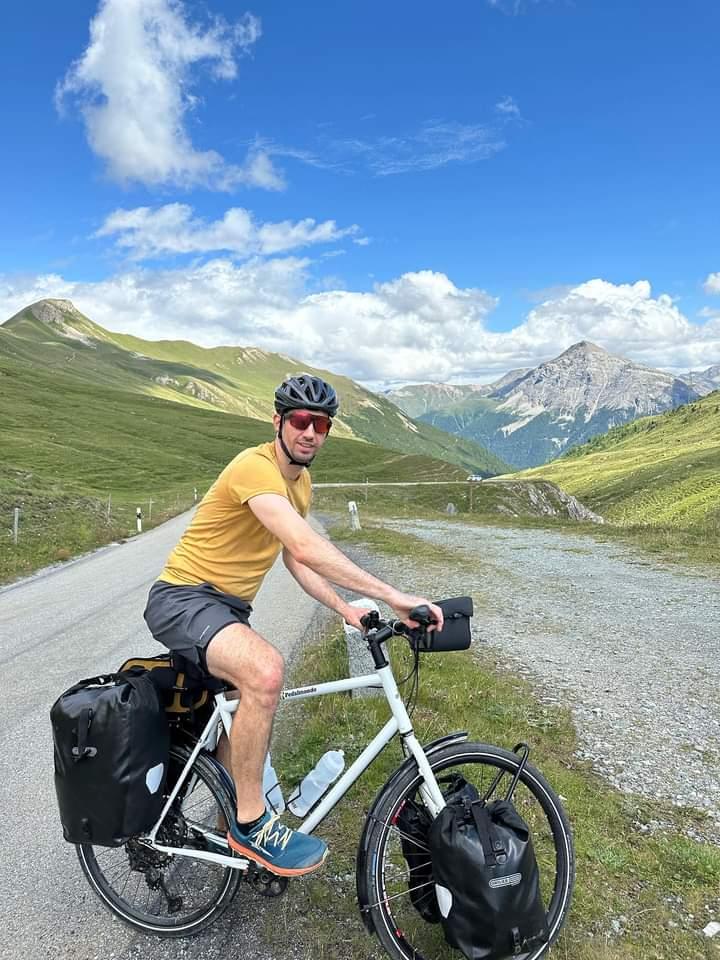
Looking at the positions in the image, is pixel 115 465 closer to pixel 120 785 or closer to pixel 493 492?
pixel 493 492

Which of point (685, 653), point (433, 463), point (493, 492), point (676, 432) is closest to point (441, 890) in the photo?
point (685, 653)

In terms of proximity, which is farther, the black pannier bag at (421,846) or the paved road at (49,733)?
the paved road at (49,733)

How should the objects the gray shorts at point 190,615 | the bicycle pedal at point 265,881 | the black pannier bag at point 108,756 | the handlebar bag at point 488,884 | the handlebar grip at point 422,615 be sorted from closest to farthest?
the handlebar bag at point 488,884 < the handlebar grip at point 422,615 < the black pannier bag at point 108,756 < the gray shorts at point 190,615 < the bicycle pedal at point 265,881

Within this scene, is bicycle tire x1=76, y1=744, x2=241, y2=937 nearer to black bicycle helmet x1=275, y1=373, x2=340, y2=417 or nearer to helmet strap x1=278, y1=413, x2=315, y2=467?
helmet strap x1=278, y1=413, x2=315, y2=467

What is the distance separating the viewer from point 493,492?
5928 centimetres

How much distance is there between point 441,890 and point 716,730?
496 centimetres

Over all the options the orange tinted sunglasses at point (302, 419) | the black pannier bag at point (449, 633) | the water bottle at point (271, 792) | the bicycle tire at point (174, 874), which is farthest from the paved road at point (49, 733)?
the orange tinted sunglasses at point (302, 419)

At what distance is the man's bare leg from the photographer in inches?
139

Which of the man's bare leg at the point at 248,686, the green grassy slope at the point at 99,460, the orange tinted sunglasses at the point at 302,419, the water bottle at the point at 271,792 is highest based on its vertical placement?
the orange tinted sunglasses at the point at 302,419

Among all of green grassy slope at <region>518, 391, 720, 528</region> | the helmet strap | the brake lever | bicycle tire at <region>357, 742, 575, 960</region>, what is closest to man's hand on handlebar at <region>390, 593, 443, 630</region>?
the brake lever

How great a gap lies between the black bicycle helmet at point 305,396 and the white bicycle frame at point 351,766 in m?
1.69

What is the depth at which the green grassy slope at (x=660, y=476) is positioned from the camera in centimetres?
8638

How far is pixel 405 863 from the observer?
3.82 meters

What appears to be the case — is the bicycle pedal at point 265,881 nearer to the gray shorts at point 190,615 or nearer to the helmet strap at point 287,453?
the gray shorts at point 190,615
